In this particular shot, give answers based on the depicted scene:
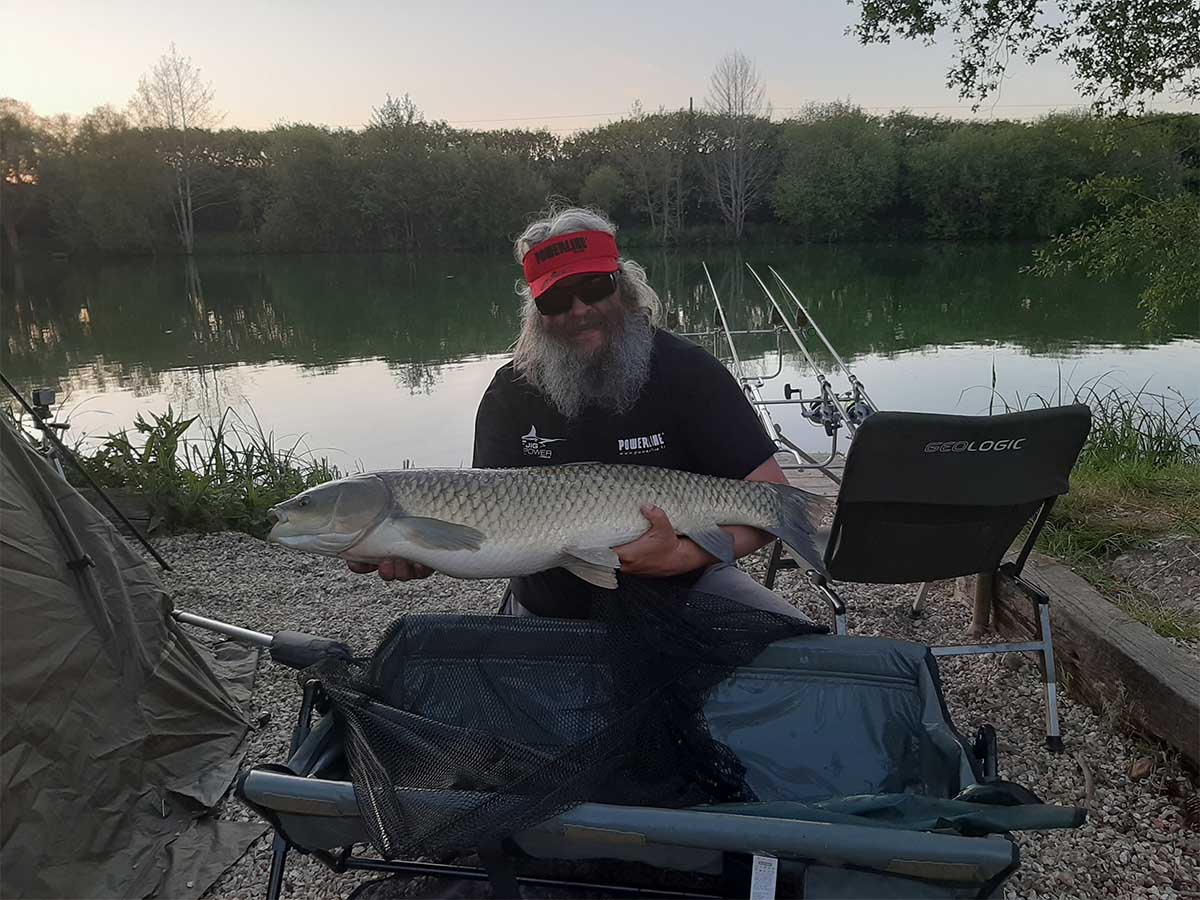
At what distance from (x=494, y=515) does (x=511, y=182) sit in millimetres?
30229

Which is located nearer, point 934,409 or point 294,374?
point 934,409

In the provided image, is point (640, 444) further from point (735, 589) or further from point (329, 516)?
point (329, 516)

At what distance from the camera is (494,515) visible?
1501 millimetres

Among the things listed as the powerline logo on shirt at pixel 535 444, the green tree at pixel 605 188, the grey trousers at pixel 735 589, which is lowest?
the grey trousers at pixel 735 589

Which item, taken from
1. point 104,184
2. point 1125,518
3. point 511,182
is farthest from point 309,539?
point 104,184

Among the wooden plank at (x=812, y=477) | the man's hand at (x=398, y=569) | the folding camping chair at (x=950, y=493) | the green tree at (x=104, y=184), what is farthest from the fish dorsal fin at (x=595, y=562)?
the green tree at (x=104, y=184)

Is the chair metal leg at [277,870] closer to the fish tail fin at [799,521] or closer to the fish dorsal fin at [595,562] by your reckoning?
the fish dorsal fin at [595,562]

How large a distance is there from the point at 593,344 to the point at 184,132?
Answer: 108 feet

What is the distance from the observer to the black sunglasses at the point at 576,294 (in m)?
1.84

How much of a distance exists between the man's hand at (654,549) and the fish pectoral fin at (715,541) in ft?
0.14

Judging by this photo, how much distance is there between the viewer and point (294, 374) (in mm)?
9008

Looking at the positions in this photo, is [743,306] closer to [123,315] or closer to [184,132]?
[123,315]

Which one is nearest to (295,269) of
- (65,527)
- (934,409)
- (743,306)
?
(743,306)

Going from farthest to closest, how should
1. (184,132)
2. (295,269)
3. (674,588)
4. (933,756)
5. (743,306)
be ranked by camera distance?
(184,132)
(295,269)
(743,306)
(674,588)
(933,756)
